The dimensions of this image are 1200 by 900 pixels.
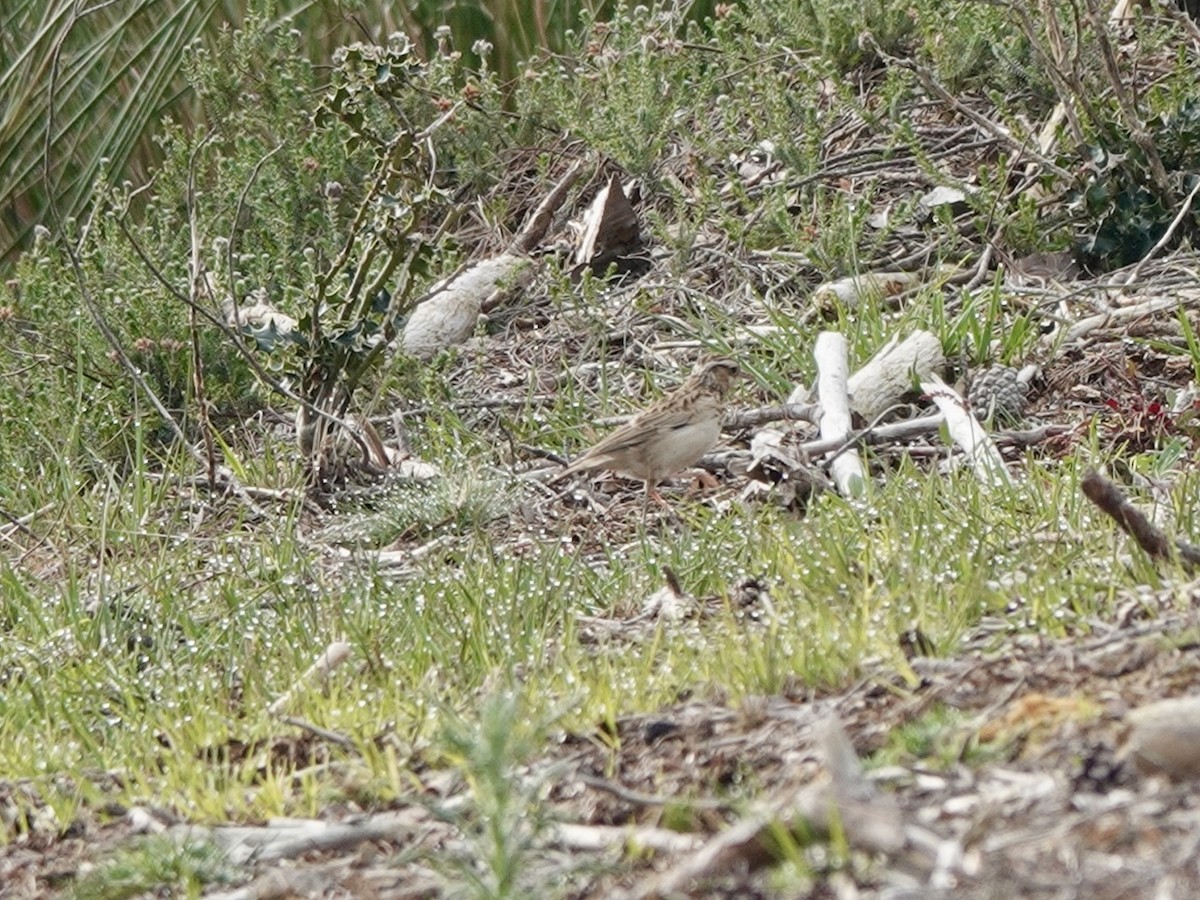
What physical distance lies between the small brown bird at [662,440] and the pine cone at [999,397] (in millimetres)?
857

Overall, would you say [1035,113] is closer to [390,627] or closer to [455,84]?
[455,84]

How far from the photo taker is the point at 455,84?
9.42 meters

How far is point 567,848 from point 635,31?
667 centimetres

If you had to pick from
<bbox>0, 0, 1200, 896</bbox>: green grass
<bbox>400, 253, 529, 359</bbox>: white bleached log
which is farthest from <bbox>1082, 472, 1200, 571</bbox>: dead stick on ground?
<bbox>400, 253, 529, 359</bbox>: white bleached log

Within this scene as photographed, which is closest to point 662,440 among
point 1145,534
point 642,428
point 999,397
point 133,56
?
point 642,428

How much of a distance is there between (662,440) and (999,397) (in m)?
1.18

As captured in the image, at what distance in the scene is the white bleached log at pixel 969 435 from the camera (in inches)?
198

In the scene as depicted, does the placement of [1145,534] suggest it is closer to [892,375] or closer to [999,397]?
[999,397]

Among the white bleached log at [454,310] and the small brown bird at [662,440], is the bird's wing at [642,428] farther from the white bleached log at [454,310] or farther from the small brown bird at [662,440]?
the white bleached log at [454,310]

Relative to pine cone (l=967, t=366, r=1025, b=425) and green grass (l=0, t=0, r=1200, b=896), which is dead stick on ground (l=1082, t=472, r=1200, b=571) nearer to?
green grass (l=0, t=0, r=1200, b=896)

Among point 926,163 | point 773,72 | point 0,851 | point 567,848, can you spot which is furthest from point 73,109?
point 567,848

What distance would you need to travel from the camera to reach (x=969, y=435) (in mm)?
5531

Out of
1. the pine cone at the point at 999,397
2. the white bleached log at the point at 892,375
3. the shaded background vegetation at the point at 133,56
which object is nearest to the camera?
the pine cone at the point at 999,397

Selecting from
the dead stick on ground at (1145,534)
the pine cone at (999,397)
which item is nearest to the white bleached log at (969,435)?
the pine cone at (999,397)
